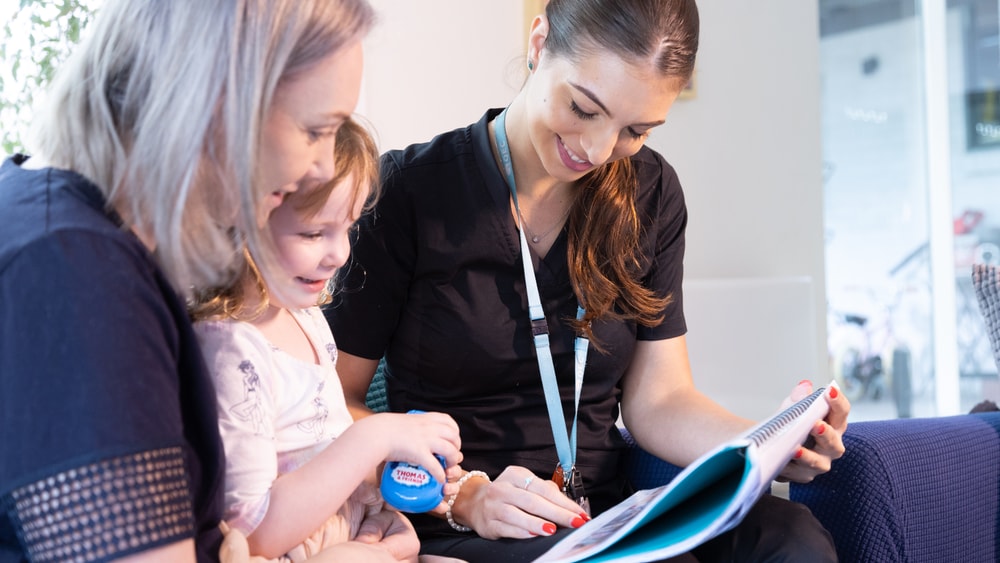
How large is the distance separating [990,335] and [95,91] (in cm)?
157

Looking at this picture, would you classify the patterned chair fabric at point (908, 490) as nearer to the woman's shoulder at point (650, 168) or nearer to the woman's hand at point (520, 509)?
the woman's hand at point (520, 509)

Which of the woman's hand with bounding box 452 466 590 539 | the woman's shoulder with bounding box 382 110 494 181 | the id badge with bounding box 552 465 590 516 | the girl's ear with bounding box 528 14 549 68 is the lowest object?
the id badge with bounding box 552 465 590 516

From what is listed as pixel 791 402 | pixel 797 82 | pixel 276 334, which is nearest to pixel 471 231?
pixel 276 334

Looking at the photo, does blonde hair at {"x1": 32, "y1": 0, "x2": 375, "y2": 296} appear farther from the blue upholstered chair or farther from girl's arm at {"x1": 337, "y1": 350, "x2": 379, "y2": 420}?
the blue upholstered chair

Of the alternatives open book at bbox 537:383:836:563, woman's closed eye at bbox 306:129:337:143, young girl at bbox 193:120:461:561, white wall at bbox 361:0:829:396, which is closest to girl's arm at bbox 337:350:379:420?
young girl at bbox 193:120:461:561

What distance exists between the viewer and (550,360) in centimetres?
145

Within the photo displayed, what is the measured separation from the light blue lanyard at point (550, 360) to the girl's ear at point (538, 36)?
0.17 m

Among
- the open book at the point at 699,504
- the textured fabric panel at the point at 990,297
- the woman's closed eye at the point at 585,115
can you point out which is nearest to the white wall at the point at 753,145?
the textured fabric panel at the point at 990,297

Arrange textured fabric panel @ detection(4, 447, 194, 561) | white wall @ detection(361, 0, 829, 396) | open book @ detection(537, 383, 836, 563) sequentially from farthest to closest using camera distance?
white wall @ detection(361, 0, 829, 396)
open book @ detection(537, 383, 836, 563)
textured fabric panel @ detection(4, 447, 194, 561)

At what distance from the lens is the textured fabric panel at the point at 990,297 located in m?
1.77

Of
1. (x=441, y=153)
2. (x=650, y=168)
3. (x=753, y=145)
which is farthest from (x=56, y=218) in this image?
(x=753, y=145)

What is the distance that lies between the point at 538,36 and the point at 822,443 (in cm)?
71

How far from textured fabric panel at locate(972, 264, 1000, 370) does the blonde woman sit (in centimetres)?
130

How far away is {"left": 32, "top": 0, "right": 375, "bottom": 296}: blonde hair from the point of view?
2.75 ft
